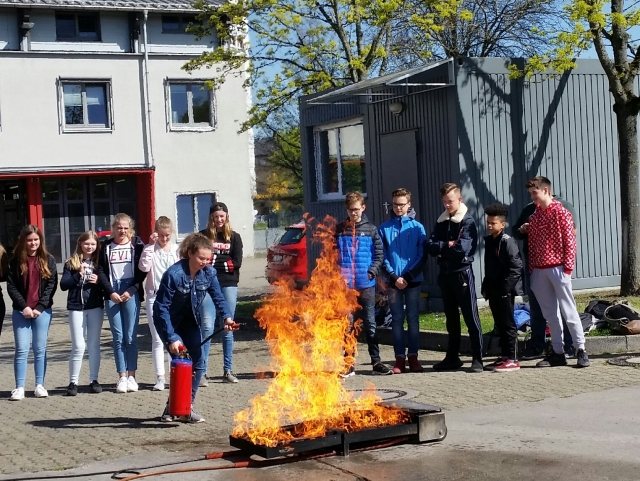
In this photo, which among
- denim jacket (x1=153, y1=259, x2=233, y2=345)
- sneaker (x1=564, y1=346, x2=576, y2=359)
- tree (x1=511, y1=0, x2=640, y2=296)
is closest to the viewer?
denim jacket (x1=153, y1=259, x2=233, y2=345)

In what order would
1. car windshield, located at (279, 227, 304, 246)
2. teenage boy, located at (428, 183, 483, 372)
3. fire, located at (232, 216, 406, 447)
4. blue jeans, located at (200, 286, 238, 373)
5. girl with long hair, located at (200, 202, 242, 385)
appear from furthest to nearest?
car windshield, located at (279, 227, 304, 246), girl with long hair, located at (200, 202, 242, 385), teenage boy, located at (428, 183, 483, 372), blue jeans, located at (200, 286, 238, 373), fire, located at (232, 216, 406, 447)

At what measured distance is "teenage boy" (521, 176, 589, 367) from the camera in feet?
35.0

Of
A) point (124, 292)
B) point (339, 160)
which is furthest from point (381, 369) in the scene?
point (339, 160)

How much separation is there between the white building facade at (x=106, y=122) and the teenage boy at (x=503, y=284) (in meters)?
23.2

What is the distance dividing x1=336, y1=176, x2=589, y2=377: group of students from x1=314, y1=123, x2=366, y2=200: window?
6937 millimetres

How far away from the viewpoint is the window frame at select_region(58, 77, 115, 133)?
113ft

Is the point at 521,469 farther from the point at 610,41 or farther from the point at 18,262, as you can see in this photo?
the point at 610,41

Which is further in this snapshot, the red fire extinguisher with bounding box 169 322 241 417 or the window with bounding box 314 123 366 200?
the window with bounding box 314 123 366 200

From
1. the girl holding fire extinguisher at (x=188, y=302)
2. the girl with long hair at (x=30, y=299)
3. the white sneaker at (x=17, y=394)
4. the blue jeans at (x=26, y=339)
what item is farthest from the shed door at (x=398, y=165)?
the girl holding fire extinguisher at (x=188, y=302)

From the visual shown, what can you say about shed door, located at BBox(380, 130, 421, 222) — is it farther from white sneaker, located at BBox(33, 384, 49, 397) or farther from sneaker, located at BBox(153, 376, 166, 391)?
white sneaker, located at BBox(33, 384, 49, 397)

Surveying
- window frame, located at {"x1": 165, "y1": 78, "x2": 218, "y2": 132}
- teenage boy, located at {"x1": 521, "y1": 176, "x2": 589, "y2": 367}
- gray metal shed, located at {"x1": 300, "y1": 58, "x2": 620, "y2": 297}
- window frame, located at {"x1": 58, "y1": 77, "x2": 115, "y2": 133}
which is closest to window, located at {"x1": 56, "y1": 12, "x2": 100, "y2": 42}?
window frame, located at {"x1": 58, "y1": 77, "x2": 115, "y2": 133}

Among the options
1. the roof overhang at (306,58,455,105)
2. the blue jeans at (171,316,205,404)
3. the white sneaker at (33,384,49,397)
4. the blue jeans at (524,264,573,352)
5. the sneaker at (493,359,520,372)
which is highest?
the roof overhang at (306,58,455,105)

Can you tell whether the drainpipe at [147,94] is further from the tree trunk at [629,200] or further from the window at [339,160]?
the tree trunk at [629,200]

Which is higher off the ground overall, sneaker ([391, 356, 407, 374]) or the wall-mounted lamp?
the wall-mounted lamp
